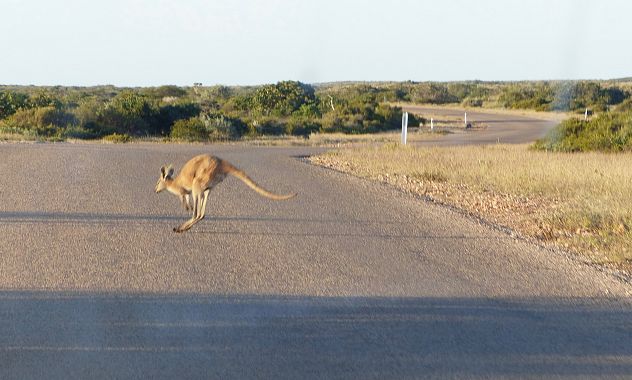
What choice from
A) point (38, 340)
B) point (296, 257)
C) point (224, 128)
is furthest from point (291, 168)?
point (224, 128)

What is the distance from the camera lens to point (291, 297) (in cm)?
874

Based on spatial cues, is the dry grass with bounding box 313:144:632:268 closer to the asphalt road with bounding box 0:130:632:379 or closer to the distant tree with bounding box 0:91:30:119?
the asphalt road with bounding box 0:130:632:379

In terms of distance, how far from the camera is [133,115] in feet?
153

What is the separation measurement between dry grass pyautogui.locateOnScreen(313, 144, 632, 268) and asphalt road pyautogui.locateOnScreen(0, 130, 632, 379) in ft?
2.75

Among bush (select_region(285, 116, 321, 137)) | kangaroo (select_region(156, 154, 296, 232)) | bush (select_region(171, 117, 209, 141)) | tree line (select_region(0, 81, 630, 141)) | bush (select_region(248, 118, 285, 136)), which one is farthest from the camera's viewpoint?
bush (select_region(285, 116, 321, 137))

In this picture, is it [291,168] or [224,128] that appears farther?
[224,128]

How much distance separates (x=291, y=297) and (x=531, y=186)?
34.4 feet

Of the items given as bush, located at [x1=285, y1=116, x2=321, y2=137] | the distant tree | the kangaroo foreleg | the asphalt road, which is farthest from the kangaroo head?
the distant tree

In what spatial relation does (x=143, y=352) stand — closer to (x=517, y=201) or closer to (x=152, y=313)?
(x=152, y=313)

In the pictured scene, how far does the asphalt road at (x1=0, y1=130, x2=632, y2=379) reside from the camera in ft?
21.9

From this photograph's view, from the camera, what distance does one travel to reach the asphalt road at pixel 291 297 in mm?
6668

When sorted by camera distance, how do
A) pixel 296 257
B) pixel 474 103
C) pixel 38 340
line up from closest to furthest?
pixel 38 340 < pixel 296 257 < pixel 474 103

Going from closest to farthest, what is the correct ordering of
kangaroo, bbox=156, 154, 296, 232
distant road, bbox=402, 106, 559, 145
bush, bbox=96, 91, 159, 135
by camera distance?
kangaroo, bbox=156, 154, 296, 232 < distant road, bbox=402, 106, 559, 145 < bush, bbox=96, 91, 159, 135

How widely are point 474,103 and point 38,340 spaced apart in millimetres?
97306
